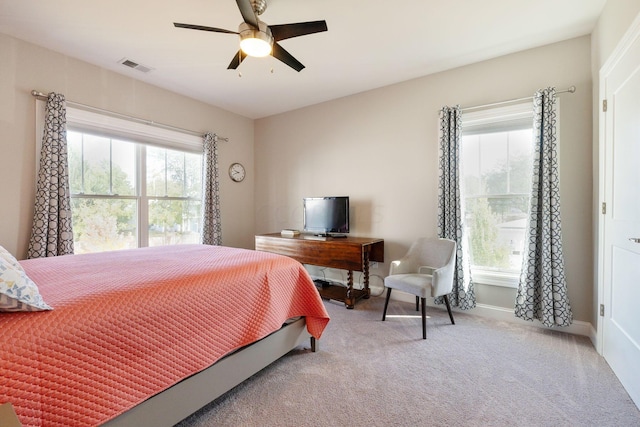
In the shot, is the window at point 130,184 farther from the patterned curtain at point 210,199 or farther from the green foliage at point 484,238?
the green foliage at point 484,238

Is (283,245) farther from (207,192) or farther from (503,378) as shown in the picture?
(503,378)

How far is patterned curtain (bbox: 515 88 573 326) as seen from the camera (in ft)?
7.92

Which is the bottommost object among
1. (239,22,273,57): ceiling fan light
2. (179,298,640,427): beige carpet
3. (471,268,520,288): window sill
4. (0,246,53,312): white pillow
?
(179,298,640,427): beige carpet

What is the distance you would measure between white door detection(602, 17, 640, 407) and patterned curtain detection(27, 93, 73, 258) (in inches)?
174

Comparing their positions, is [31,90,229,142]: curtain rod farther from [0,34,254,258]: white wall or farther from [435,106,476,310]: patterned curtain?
[435,106,476,310]: patterned curtain

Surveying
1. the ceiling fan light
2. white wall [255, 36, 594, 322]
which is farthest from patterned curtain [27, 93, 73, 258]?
white wall [255, 36, 594, 322]

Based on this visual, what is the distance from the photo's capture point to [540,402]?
162 cm

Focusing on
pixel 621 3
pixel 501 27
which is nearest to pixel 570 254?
pixel 621 3

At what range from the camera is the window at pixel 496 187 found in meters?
2.78

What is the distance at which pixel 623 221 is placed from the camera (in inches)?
70.2

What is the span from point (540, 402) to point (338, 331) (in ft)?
4.81

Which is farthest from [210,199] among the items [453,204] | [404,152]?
[453,204]

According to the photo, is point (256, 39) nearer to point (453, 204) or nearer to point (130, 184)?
point (453, 204)

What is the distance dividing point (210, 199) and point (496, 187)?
360 cm
